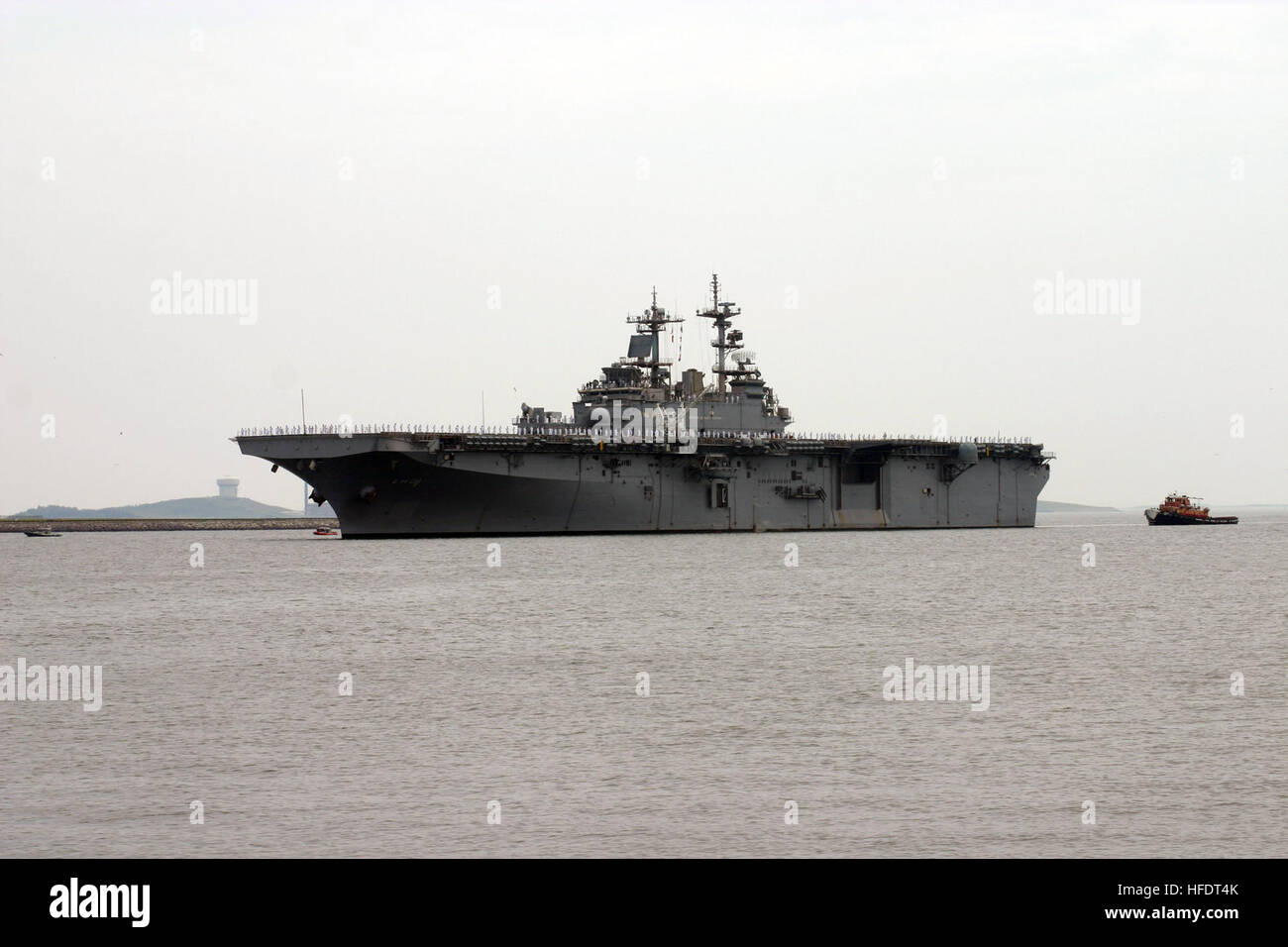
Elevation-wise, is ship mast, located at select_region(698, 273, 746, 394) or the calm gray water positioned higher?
ship mast, located at select_region(698, 273, 746, 394)

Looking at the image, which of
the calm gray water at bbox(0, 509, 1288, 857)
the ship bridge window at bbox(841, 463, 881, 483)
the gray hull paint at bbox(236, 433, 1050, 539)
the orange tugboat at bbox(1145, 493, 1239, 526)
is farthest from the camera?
the orange tugboat at bbox(1145, 493, 1239, 526)

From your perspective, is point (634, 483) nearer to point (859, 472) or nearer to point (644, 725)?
point (859, 472)

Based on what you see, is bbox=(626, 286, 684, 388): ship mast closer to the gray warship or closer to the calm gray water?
the gray warship

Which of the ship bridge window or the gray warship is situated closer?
the gray warship

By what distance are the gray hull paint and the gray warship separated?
0.06m

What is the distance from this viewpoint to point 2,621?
27.8m

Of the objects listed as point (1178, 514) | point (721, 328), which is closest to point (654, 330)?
point (721, 328)

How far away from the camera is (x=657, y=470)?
167ft

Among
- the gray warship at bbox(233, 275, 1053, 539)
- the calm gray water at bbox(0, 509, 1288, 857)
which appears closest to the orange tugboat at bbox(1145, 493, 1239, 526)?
the gray warship at bbox(233, 275, 1053, 539)

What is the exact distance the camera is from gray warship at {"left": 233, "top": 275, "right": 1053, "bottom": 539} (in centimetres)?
4494

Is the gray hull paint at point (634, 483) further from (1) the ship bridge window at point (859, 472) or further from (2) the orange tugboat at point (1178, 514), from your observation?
(2) the orange tugboat at point (1178, 514)

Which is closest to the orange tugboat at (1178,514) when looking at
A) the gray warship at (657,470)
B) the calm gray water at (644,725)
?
the gray warship at (657,470)

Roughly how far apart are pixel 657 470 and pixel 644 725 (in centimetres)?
3589
